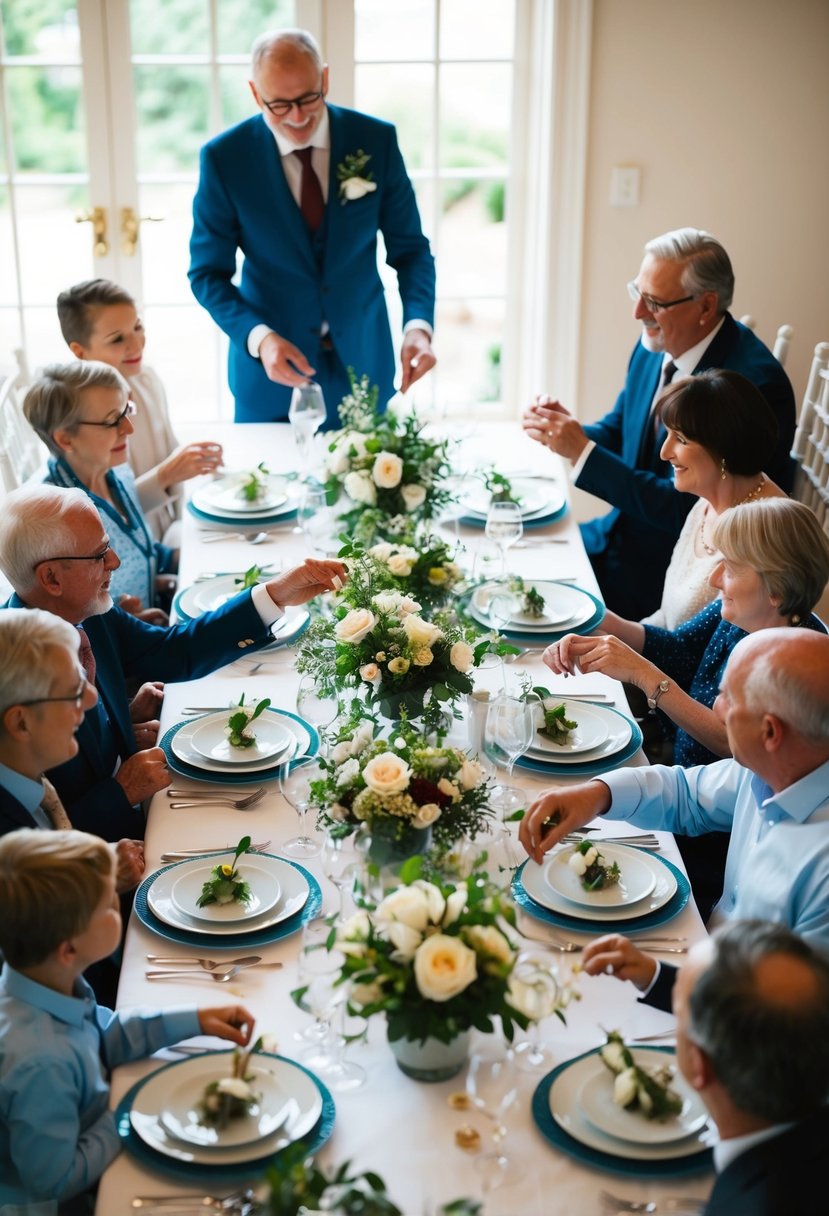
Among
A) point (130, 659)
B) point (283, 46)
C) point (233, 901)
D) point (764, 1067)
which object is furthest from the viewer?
point (283, 46)

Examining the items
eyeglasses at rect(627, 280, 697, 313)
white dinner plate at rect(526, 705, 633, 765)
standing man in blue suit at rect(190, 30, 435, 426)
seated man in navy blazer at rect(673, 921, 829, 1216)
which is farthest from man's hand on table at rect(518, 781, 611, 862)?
standing man in blue suit at rect(190, 30, 435, 426)

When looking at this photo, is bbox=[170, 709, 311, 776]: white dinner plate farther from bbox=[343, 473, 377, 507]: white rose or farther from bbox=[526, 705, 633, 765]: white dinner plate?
bbox=[343, 473, 377, 507]: white rose

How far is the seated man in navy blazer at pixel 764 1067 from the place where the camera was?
1.33 m

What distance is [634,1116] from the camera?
1578 mm

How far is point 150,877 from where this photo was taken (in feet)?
6.68

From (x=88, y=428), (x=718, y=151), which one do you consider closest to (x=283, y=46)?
(x=88, y=428)

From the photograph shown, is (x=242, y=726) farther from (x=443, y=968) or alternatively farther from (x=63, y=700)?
(x=443, y=968)

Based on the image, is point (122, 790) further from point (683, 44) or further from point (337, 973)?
point (683, 44)

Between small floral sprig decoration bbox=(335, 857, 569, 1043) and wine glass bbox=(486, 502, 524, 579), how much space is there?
154cm

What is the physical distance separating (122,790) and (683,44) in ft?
11.8

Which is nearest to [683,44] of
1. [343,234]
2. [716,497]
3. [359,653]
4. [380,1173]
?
[343,234]

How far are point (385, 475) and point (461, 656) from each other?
882mm

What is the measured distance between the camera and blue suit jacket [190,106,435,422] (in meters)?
4.10

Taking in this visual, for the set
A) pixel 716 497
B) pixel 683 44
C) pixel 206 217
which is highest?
pixel 683 44
